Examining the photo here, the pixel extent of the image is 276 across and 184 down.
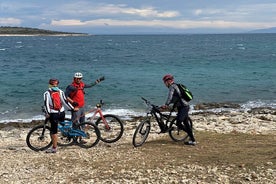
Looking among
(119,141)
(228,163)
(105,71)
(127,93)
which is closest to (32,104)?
(127,93)

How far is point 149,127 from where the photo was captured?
11820 millimetres

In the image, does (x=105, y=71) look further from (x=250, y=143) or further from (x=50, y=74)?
(x=250, y=143)

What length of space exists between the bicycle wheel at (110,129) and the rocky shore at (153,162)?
0.78ft

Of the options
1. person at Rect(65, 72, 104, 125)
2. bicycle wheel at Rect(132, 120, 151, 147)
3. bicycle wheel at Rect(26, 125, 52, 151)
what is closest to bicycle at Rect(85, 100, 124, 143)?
person at Rect(65, 72, 104, 125)

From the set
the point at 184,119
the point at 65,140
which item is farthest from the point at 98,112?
the point at 184,119

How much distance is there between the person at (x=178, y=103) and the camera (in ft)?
35.8

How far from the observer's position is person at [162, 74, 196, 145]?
10.9 meters

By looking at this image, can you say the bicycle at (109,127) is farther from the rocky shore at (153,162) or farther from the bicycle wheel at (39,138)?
the bicycle wheel at (39,138)

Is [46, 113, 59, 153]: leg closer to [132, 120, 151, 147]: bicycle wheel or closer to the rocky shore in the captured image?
the rocky shore

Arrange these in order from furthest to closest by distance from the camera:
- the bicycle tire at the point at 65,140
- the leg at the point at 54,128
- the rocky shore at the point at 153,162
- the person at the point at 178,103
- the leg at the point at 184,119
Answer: the bicycle tire at the point at 65,140
the leg at the point at 184,119
the person at the point at 178,103
the leg at the point at 54,128
the rocky shore at the point at 153,162

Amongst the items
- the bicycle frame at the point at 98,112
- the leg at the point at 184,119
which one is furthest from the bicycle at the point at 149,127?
the bicycle frame at the point at 98,112

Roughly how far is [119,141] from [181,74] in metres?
35.0

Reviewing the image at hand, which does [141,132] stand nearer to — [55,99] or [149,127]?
[149,127]

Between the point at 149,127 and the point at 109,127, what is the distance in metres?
1.46
